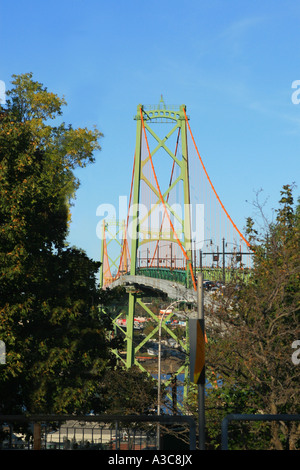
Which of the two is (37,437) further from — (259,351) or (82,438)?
(259,351)

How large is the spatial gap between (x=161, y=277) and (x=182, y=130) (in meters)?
11.4

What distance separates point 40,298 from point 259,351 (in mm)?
7114

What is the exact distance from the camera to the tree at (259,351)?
11523 mm

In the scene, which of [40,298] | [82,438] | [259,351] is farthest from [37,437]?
[40,298]

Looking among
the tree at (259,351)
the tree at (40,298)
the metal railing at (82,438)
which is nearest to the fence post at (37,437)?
the metal railing at (82,438)

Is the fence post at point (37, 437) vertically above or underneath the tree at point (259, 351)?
underneath

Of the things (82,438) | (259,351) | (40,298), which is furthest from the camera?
(40,298)

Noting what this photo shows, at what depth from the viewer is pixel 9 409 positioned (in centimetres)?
1531

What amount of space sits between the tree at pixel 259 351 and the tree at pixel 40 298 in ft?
14.9

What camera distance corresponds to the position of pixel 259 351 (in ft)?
39.9

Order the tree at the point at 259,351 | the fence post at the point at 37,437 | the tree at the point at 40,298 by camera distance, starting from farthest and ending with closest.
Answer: the tree at the point at 40,298 → the tree at the point at 259,351 → the fence post at the point at 37,437

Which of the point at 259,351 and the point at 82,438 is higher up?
the point at 259,351

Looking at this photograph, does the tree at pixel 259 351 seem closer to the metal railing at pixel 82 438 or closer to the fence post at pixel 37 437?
the metal railing at pixel 82 438

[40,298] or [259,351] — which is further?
[40,298]
